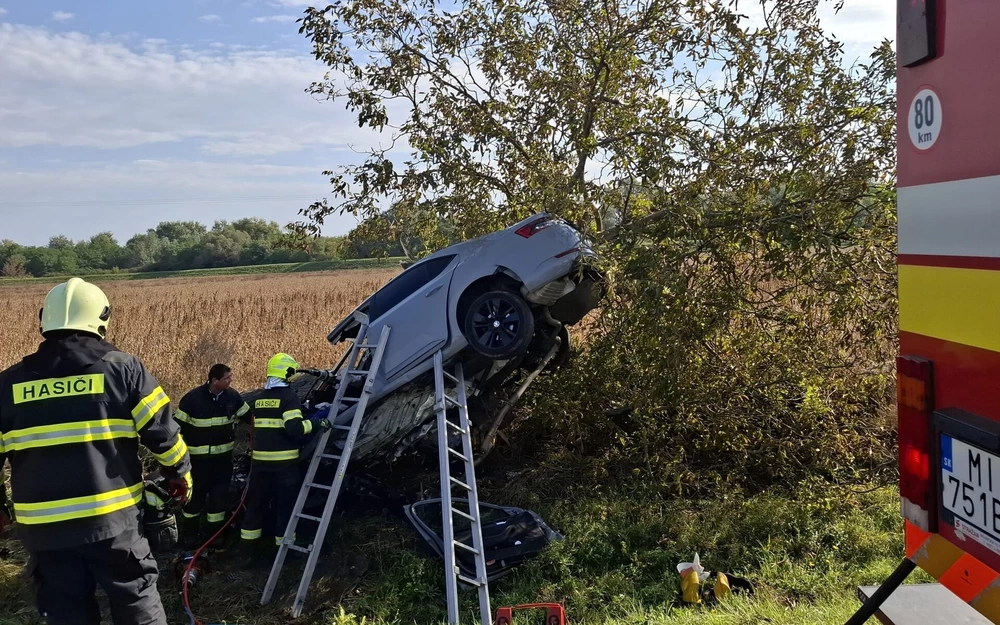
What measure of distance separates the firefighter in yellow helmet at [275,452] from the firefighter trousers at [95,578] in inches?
82.6

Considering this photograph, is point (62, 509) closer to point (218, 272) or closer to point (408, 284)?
point (408, 284)

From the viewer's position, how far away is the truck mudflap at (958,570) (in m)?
1.85

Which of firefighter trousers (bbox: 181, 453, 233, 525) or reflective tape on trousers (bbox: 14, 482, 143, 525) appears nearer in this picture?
reflective tape on trousers (bbox: 14, 482, 143, 525)

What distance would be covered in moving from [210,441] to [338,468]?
1516mm

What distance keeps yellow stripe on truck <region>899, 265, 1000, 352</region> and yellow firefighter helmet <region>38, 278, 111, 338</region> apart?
126 inches

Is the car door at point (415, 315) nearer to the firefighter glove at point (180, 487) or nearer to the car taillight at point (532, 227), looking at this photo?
the car taillight at point (532, 227)

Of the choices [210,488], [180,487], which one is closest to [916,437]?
[180,487]

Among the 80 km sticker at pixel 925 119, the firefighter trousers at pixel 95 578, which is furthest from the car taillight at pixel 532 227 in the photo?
the 80 km sticker at pixel 925 119

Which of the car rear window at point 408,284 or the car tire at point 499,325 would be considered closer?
the car tire at point 499,325

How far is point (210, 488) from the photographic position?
19.2 ft

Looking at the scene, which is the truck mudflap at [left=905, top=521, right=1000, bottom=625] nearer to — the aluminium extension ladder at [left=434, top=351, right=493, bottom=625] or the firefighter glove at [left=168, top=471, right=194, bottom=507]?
the aluminium extension ladder at [left=434, top=351, right=493, bottom=625]

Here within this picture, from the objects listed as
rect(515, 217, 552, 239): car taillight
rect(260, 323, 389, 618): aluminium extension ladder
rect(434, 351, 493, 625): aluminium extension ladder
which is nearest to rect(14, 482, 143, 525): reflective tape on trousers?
rect(260, 323, 389, 618): aluminium extension ladder

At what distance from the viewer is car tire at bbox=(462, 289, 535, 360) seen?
18.1 feet

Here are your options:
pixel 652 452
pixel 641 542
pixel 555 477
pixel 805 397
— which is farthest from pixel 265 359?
pixel 805 397
